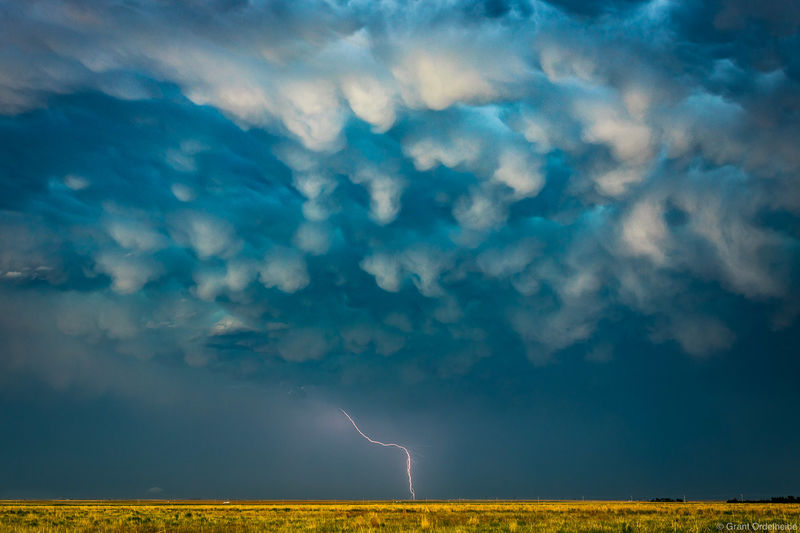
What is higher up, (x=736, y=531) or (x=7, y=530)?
(x=7, y=530)

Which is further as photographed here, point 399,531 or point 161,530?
point 161,530

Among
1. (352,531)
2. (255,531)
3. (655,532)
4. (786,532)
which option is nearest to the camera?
(786,532)

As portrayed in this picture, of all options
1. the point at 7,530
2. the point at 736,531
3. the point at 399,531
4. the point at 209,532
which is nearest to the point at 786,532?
the point at 736,531

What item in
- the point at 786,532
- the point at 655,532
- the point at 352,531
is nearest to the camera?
the point at 786,532

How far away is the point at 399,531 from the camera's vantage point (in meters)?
21.7

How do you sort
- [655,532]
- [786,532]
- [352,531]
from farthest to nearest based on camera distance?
[352,531]
[655,532]
[786,532]

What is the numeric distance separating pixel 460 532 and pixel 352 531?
492 centimetres

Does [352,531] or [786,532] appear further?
[352,531]

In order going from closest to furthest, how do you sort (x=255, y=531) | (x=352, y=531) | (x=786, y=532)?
1. (x=786, y=532)
2. (x=352, y=531)
3. (x=255, y=531)

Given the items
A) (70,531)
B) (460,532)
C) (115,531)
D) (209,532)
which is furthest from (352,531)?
(70,531)

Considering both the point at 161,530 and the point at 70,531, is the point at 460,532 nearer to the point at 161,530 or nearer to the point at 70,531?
the point at 161,530

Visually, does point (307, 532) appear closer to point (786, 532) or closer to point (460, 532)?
point (460, 532)

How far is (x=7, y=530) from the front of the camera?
75.7ft

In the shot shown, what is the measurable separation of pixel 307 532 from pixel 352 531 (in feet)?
7.02
